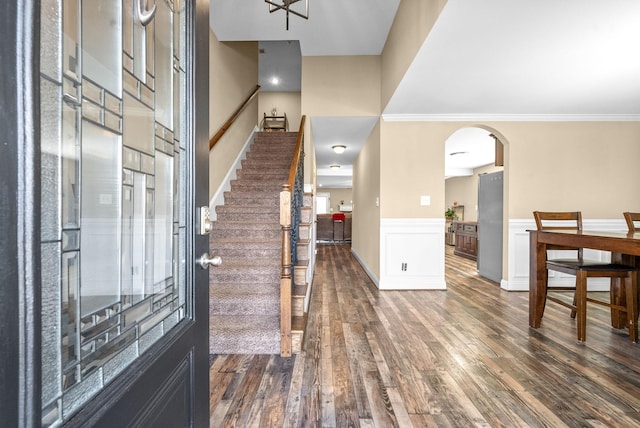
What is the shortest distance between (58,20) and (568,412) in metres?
2.39

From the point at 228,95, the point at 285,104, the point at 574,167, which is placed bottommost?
the point at 574,167

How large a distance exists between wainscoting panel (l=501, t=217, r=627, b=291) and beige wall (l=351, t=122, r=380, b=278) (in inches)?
68.0

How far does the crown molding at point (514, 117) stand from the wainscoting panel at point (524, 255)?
1.32m

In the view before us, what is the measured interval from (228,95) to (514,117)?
12.5ft

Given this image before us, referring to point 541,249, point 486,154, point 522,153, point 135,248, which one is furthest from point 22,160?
point 486,154

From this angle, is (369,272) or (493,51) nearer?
(493,51)

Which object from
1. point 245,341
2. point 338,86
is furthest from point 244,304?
point 338,86

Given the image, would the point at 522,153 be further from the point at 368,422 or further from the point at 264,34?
the point at 368,422

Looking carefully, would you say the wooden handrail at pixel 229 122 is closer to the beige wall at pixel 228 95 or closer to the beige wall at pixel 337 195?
the beige wall at pixel 228 95

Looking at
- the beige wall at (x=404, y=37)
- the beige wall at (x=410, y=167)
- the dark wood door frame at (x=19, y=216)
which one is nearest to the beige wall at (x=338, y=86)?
the beige wall at (x=404, y=37)

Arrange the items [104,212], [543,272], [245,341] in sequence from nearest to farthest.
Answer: [104,212]
[245,341]
[543,272]

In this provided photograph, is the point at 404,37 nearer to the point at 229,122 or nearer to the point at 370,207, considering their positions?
the point at 229,122

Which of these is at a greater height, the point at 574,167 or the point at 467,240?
the point at 574,167

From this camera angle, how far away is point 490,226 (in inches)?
181
